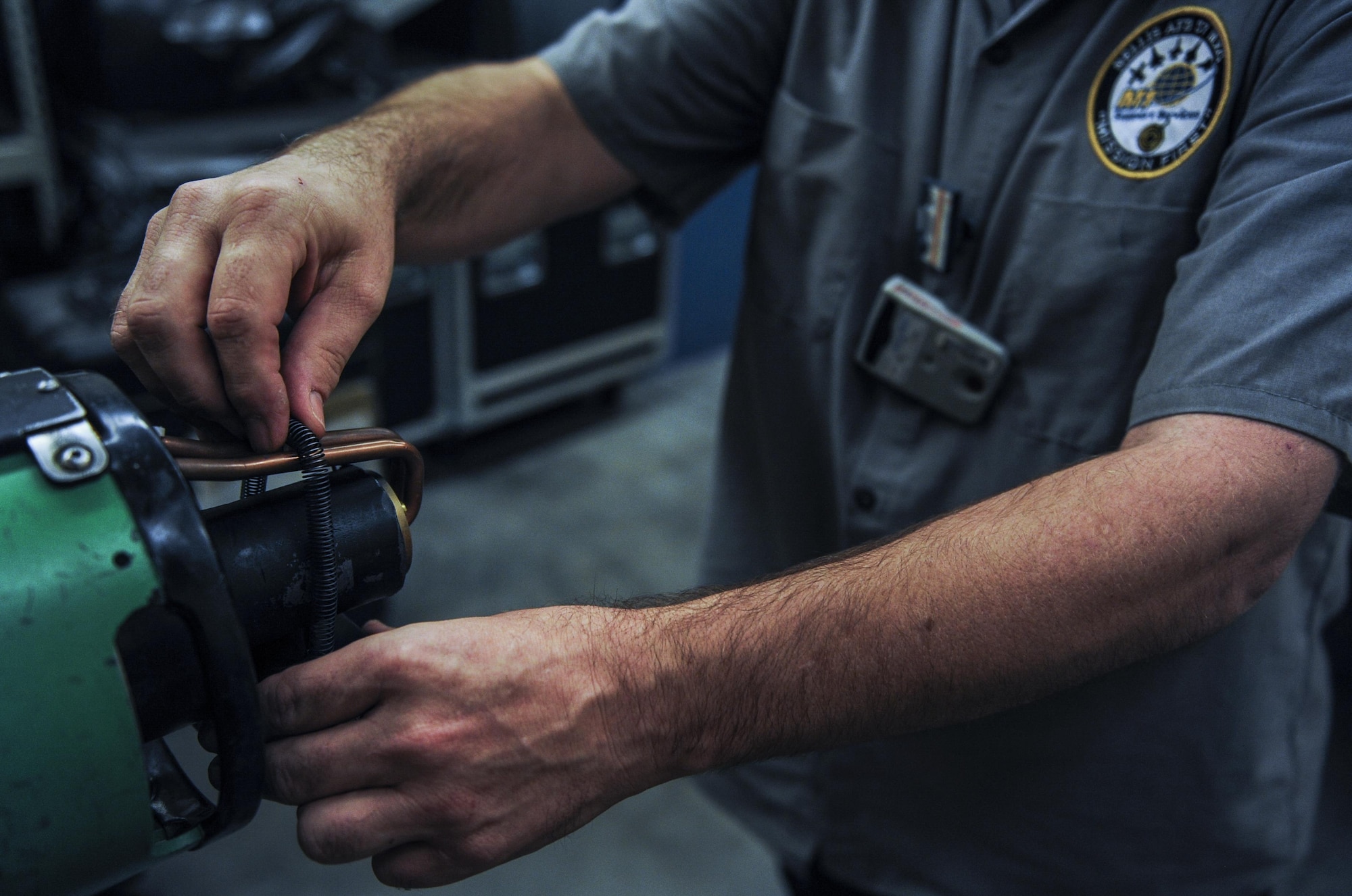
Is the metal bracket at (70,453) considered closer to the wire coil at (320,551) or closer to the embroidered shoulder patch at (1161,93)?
the wire coil at (320,551)

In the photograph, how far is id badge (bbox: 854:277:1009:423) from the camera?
2.59 ft

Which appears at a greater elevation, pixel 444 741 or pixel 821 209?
pixel 821 209

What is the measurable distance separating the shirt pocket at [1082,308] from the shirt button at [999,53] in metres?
0.11

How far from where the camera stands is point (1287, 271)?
22.3 inches

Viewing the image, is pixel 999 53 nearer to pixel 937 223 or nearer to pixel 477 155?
pixel 937 223

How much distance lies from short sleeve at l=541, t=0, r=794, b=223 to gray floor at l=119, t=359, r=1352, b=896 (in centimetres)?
45

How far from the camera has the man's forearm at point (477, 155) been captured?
2.59 feet

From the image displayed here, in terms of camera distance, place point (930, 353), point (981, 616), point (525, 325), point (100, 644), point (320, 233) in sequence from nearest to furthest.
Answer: point (100, 644) < point (981, 616) < point (320, 233) < point (930, 353) < point (525, 325)

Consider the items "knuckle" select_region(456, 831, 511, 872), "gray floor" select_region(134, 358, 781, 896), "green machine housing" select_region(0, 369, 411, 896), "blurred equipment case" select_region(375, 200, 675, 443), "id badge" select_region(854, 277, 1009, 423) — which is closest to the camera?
"green machine housing" select_region(0, 369, 411, 896)

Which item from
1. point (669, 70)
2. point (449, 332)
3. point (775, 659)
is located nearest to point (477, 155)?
point (669, 70)

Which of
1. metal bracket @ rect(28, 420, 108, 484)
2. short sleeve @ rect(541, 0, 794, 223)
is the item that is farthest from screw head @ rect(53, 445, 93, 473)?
short sleeve @ rect(541, 0, 794, 223)

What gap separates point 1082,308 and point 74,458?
2.19ft

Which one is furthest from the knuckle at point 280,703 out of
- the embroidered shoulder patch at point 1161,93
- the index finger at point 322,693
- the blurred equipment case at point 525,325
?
the blurred equipment case at point 525,325

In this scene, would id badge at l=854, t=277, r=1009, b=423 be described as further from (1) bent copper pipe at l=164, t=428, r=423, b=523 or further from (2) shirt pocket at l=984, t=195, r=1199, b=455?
(1) bent copper pipe at l=164, t=428, r=423, b=523
